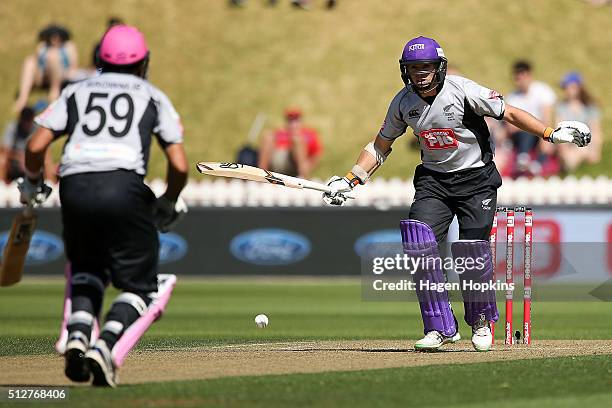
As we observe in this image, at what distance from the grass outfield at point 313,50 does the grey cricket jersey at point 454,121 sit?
16337 mm

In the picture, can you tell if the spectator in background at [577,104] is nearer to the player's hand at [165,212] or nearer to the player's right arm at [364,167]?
the player's right arm at [364,167]

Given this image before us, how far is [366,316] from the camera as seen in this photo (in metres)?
14.9

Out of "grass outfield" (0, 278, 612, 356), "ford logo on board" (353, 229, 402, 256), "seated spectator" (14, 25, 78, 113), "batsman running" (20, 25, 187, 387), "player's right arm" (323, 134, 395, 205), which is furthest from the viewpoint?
"seated spectator" (14, 25, 78, 113)

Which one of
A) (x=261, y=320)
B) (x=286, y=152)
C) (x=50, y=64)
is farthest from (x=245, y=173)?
(x=50, y=64)

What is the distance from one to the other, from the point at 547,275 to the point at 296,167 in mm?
5006

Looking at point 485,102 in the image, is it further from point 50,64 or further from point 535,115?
point 50,64

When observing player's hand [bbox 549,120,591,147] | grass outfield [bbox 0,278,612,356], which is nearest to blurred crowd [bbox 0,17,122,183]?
grass outfield [bbox 0,278,612,356]

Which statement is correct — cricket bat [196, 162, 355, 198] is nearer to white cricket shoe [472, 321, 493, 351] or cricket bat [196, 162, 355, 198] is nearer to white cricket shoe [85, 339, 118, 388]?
white cricket shoe [472, 321, 493, 351]

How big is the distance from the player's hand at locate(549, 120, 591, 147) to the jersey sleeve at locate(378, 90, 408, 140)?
1082mm

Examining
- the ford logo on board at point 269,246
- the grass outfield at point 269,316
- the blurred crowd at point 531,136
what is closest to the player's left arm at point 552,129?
the grass outfield at point 269,316

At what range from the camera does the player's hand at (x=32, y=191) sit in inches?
292

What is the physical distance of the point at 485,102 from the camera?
30.6 ft

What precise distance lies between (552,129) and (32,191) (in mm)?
3785

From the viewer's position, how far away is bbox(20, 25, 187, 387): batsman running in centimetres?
702
